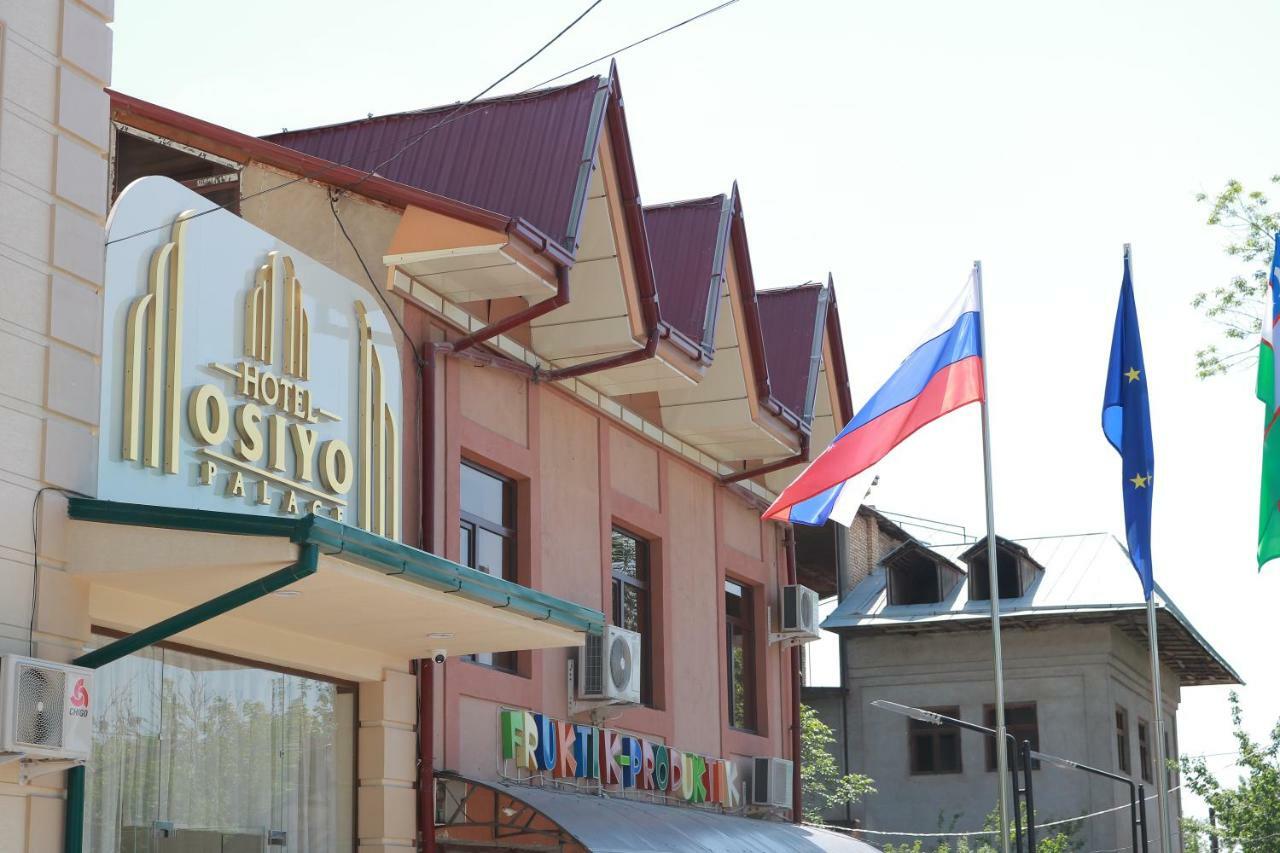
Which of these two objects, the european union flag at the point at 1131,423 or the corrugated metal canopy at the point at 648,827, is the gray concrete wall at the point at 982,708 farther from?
the european union flag at the point at 1131,423

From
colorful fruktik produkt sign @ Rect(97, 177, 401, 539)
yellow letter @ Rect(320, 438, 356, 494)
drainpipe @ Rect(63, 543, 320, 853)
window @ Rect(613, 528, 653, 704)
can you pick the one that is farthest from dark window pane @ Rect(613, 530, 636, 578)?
drainpipe @ Rect(63, 543, 320, 853)

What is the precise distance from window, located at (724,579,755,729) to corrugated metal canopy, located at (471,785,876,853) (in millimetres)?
2114

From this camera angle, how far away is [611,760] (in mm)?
16516

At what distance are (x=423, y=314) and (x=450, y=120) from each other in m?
2.20

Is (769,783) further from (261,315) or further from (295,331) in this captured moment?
(261,315)

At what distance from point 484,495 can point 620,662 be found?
2.04m

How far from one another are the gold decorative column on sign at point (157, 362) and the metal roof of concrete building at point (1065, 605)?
27352 millimetres

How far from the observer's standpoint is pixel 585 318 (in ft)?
53.8

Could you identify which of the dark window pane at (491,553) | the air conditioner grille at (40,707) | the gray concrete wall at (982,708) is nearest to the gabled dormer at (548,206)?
the dark window pane at (491,553)

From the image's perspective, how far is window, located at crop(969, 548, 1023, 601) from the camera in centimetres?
3822

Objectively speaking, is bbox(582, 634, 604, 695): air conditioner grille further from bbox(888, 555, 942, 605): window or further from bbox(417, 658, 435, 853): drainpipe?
bbox(888, 555, 942, 605): window

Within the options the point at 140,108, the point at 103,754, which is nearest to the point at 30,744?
the point at 103,754

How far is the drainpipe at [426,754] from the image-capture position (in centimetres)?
1377

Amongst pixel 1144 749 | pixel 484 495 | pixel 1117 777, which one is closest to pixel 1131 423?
pixel 484 495
